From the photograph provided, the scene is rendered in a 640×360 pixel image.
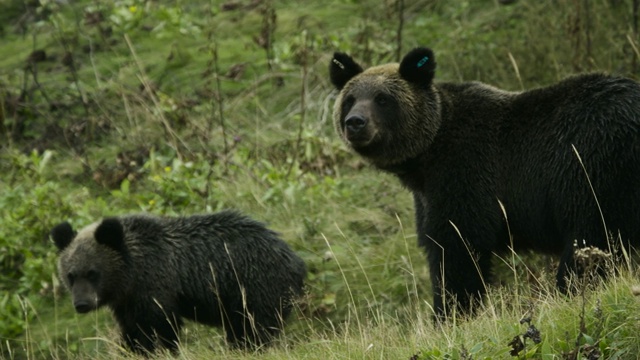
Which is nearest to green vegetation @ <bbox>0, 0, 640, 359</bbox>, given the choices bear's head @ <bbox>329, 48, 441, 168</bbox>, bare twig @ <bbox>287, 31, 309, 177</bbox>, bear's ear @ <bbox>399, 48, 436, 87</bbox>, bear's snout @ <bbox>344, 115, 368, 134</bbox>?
bare twig @ <bbox>287, 31, 309, 177</bbox>

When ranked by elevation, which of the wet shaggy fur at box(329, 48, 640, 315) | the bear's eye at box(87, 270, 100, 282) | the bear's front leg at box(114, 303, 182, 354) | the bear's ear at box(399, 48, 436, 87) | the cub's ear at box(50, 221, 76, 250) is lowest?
the bear's front leg at box(114, 303, 182, 354)

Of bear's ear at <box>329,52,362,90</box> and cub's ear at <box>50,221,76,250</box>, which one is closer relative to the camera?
bear's ear at <box>329,52,362,90</box>

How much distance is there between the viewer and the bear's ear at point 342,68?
29.3 ft

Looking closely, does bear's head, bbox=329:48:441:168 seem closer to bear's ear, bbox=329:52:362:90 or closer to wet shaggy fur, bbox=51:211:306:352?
bear's ear, bbox=329:52:362:90

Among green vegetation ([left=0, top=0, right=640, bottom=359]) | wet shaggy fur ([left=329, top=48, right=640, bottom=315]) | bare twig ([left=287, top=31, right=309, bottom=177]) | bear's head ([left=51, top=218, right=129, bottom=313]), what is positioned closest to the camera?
wet shaggy fur ([left=329, top=48, right=640, bottom=315])

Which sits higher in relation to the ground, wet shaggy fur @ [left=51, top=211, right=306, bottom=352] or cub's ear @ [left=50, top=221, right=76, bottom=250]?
cub's ear @ [left=50, top=221, right=76, bottom=250]

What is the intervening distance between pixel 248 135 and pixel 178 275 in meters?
5.14

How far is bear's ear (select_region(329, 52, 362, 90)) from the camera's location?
8.94m

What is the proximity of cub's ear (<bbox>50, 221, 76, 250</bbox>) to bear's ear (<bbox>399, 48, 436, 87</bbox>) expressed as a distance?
3.57 meters

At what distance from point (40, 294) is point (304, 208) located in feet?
10.3

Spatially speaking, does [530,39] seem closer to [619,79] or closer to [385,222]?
[385,222]

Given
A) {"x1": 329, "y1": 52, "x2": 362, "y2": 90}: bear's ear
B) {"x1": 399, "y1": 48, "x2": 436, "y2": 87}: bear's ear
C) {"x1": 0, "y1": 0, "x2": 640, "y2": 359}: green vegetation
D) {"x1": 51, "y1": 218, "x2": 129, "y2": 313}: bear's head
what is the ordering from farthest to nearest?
1. {"x1": 0, "y1": 0, "x2": 640, "y2": 359}: green vegetation
2. {"x1": 51, "y1": 218, "x2": 129, "y2": 313}: bear's head
3. {"x1": 329, "y1": 52, "x2": 362, "y2": 90}: bear's ear
4. {"x1": 399, "y1": 48, "x2": 436, "y2": 87}: bear's ear

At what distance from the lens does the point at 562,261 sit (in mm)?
7762

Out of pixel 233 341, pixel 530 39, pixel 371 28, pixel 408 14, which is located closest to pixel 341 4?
pixel 408 14
